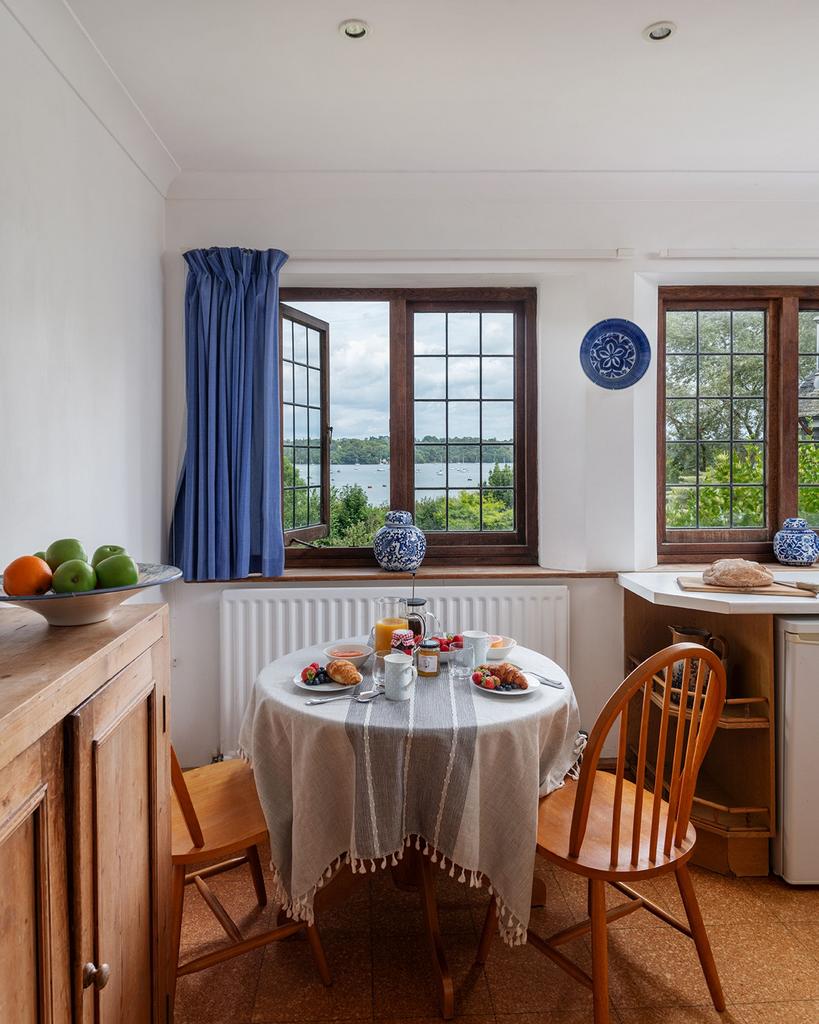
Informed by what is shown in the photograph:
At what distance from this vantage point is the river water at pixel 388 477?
3258 millimetres

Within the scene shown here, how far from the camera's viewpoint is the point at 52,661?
0.98m

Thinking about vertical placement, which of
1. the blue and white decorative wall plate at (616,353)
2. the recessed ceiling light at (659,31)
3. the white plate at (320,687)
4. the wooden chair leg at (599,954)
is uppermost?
the recessed ceiling light at (659,31)

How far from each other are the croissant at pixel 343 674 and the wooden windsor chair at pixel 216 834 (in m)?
0.40

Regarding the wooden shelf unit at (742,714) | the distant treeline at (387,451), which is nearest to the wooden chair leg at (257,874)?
the wooden shelf unit at (742,714)

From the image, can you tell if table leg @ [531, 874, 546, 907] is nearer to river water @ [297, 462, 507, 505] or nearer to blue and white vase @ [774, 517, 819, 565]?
river water @ [297, 462, 507, 505]

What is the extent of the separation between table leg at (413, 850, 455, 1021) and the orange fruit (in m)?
1.22

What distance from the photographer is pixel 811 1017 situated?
1688 millimetres

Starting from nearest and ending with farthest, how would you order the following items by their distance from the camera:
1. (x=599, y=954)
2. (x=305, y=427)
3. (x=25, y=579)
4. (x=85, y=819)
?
(x=85, y=819) < (x=25, y=579) < (x=599, y=954) < (x=305, y=427)

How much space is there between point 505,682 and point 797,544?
1917 mm

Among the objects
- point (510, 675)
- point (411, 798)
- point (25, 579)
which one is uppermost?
point (25, 579)

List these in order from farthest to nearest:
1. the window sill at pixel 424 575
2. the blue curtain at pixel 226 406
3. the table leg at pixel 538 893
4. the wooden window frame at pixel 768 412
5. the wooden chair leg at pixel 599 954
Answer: the wooden window frame at pixel 768 412
the window sill at pixel 424 575
the blue curtain at pixel 226 406
the table leg at pixel 538 893
the wooden chair leg at pixel 599 954

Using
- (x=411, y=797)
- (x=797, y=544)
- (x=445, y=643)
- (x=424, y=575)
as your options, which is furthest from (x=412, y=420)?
(x=411, y=797)

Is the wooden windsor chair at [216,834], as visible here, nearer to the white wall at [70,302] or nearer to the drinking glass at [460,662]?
the drinking glass at [460,662]

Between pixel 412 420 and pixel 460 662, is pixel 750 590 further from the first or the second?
pixel 412 420
